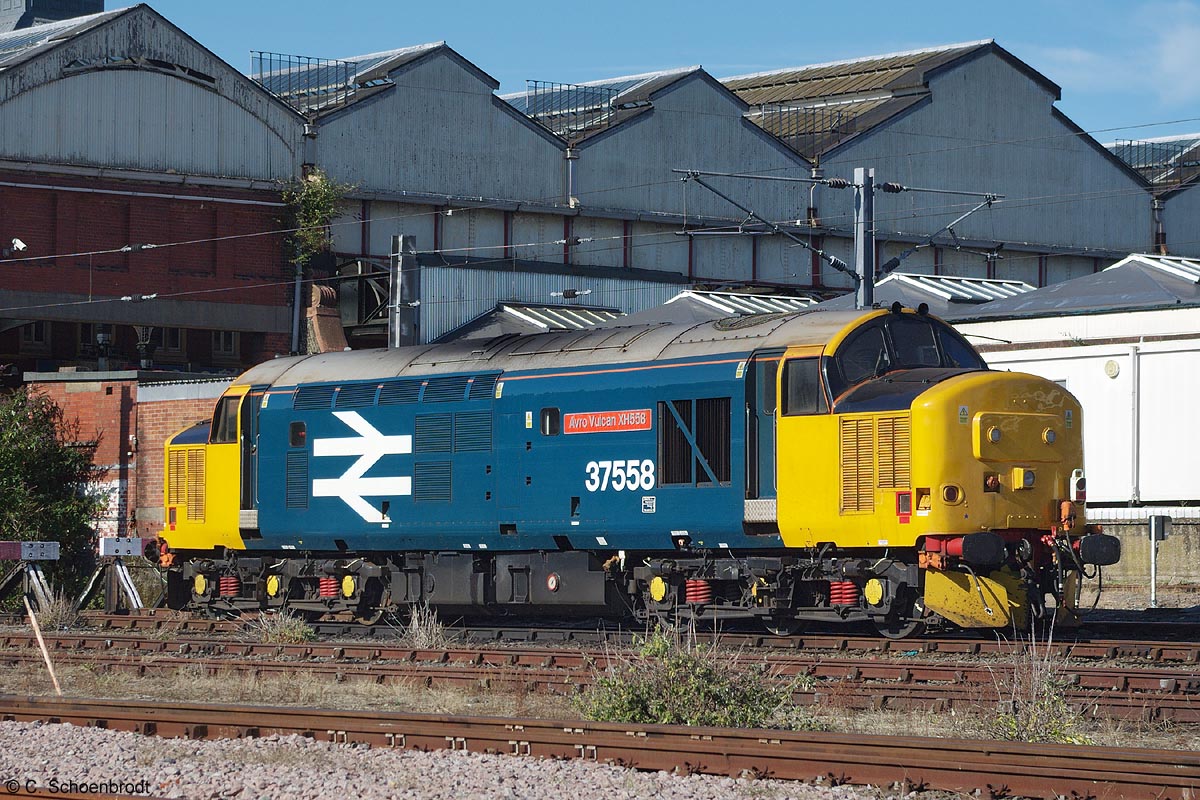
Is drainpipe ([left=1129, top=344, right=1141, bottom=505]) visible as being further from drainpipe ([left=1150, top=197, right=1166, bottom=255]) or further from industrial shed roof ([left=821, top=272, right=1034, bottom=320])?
drainpipe ([left=1150, top=197, right=1166, bottom=255])

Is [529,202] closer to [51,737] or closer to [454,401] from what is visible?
[454,401]

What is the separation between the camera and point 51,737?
42.8ft

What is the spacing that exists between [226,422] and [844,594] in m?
10.2

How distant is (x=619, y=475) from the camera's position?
19.7 m

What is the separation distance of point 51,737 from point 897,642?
9.44 m

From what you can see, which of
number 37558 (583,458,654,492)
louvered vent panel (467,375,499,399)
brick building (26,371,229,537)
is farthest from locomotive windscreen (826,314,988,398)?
brick building (26,371,229,537)

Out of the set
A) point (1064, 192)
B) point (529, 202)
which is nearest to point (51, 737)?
point (529, 202)

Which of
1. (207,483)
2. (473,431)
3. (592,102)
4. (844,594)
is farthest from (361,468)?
(592,102)

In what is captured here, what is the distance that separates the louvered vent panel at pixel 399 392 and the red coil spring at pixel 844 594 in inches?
254

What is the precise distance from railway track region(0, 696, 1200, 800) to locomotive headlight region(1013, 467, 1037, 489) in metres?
6.94

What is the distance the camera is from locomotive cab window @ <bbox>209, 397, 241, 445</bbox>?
78.6 ft

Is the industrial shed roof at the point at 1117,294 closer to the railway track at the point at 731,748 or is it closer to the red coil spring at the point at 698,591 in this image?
the red coil spring at the point at 698,591
